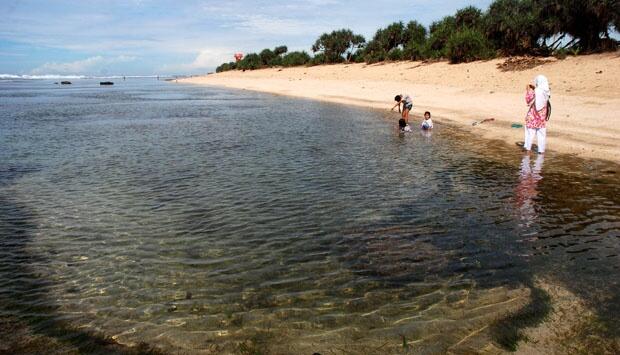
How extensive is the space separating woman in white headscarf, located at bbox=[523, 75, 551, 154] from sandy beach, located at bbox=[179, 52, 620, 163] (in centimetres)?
90

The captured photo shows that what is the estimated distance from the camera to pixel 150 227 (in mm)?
8242

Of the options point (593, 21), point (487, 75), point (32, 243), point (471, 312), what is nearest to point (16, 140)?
point (32, 243)

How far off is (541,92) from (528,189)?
5269 millimetres

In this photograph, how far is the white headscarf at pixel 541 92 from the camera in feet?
46.5

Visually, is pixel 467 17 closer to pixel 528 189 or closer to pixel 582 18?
pixel 582 18

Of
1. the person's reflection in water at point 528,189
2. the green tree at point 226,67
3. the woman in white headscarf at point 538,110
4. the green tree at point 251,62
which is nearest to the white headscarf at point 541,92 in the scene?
the woman in white headscarf at point 538,110

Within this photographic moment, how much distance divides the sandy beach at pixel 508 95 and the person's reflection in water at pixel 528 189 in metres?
2.22

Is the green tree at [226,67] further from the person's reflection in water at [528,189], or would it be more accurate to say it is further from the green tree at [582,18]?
the person's reflection in water at [528,189]

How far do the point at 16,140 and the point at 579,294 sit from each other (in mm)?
20888

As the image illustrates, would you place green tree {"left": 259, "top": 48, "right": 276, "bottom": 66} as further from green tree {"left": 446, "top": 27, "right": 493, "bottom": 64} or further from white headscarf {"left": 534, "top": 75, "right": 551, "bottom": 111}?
white headscarf {"left": 534, "top": 75, "right": 551, "bottom": 111}

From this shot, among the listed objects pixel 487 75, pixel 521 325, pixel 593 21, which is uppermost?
pixel 593 21

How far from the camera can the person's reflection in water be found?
8.80m

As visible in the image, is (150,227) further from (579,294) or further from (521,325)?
(579,294)

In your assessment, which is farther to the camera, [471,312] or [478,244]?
[478,244]
